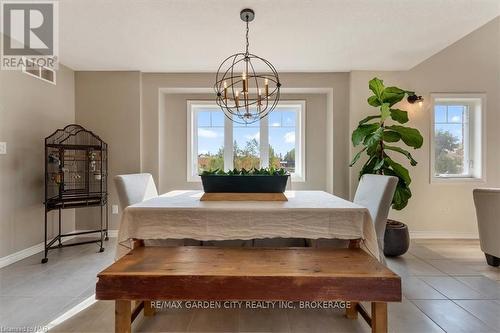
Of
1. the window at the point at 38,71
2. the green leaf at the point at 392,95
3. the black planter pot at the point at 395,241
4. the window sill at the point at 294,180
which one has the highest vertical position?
the window at the point at 38,71

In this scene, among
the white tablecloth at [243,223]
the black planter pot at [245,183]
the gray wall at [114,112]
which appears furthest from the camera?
the gray wall at [114,112]

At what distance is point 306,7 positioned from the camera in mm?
2281

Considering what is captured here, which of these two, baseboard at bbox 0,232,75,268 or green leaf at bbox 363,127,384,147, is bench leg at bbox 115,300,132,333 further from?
green leaf at bbox 363,127,384,147

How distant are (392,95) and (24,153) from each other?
4.24 m

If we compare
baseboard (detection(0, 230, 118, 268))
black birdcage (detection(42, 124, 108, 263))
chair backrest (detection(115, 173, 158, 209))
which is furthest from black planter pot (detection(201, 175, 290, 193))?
baseboard (detection(0, 230, 118, 268))

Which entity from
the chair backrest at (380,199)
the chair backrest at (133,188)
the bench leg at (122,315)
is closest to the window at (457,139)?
the chair backrest at (380,199)

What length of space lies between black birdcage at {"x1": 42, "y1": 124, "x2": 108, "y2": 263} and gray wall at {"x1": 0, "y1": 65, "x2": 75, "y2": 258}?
13 centimetres

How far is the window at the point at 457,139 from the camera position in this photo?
3.91 meters

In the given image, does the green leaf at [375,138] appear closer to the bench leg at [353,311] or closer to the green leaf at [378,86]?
the green leaf at [378,86]

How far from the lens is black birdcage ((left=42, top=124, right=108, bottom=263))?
2992 millimetres

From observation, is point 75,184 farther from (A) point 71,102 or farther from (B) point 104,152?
(A) point 71,102

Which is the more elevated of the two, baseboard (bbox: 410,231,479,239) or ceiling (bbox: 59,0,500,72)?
ceiling (bbox: 59,0,500,72)

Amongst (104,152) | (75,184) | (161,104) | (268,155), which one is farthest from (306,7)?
(75,184)

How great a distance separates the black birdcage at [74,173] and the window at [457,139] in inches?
185
